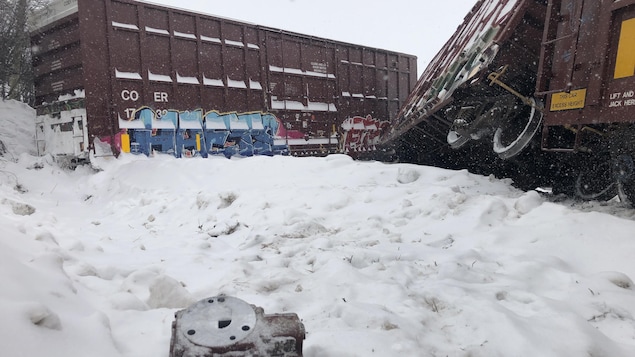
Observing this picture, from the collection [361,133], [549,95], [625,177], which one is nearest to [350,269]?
[625,177]

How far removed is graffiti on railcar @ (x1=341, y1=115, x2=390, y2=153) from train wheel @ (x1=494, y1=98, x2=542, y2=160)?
280 inches

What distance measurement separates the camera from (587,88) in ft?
13.5

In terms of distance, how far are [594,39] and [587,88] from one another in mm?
487

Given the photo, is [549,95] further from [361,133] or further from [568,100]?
[361,133]

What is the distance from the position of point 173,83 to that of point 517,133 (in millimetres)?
7241

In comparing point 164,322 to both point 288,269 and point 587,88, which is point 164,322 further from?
point 587,88

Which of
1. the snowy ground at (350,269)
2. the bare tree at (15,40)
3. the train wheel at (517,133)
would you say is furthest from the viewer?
the bare tree at (15,40)

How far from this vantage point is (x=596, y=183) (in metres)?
5.02

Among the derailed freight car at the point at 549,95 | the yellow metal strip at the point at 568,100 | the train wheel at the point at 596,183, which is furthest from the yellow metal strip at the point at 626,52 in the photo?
the train wheel at the point at 596,183

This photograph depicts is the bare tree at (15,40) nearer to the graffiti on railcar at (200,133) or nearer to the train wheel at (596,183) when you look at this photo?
the graffiti on railcar at (200,133)

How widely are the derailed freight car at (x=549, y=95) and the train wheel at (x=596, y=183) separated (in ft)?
0.04

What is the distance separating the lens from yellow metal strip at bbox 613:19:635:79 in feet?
11.8

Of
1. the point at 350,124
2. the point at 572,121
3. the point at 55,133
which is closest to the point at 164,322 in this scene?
the point at 572,121

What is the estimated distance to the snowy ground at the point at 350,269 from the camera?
1.93m
